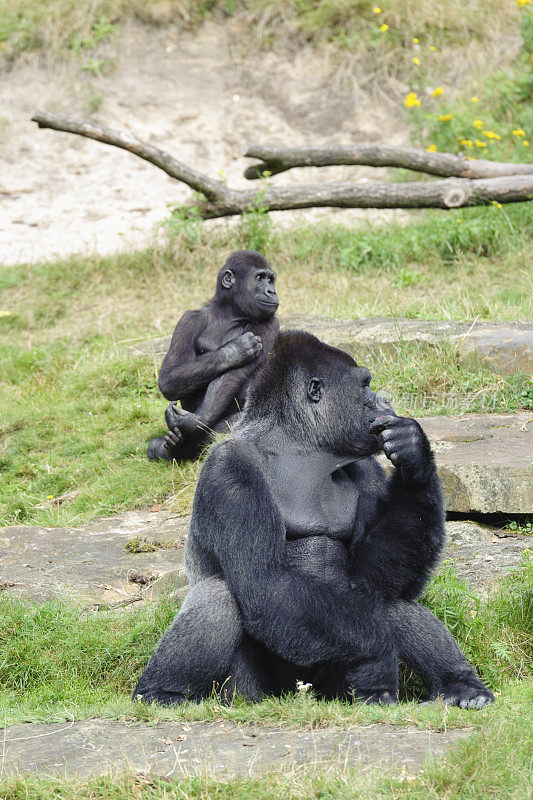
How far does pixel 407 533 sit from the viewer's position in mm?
3711

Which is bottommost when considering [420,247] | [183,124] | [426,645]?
[426,645]

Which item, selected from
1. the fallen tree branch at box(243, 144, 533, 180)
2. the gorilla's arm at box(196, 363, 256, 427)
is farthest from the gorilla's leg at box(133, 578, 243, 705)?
the fallen tree branch at box(243, 144, 533, 180)

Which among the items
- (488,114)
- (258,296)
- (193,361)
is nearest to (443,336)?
(258,296)

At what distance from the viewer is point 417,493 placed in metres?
3.72

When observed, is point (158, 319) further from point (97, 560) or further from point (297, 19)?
point (297, 19)

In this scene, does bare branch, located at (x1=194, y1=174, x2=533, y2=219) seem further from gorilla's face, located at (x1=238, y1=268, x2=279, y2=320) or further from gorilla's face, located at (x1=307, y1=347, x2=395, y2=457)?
gorilla's face, located at (x1=307, y1=347, x2=395, y2=457)

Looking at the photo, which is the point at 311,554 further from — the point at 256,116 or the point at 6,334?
the point at 256,116

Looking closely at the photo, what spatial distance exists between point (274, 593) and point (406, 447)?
A: 74 centimetres

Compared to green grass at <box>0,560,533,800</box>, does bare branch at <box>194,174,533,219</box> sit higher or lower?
higher

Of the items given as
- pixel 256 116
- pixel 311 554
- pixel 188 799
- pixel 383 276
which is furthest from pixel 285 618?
pixel 256 116

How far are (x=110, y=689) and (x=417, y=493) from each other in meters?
1.71

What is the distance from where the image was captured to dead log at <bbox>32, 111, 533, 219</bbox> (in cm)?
1002

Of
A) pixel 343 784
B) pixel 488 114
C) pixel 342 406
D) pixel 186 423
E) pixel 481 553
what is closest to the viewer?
pixel 343 784

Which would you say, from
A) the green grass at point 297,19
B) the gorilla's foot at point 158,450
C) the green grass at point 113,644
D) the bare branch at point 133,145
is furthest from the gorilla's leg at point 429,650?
the green grass at point 297,19
